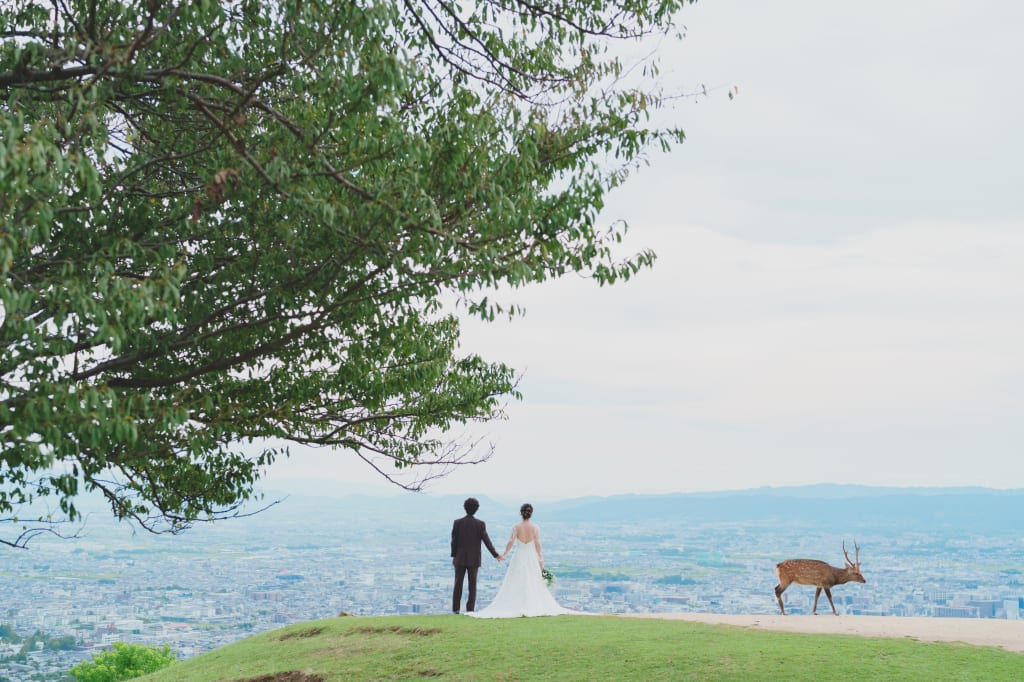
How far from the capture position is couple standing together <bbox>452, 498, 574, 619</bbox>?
1906cm

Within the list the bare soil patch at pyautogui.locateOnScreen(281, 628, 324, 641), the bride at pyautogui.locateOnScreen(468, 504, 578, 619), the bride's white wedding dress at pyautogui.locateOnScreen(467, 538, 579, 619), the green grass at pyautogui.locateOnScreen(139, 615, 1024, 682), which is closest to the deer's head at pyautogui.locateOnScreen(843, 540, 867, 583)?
the green grass at pyautogui.locateOnScreen(139, 615, 1024, 682)

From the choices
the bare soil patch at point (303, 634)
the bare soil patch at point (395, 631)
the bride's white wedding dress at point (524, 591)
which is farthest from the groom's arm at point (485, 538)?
the bare soil patch at point (303, 634)

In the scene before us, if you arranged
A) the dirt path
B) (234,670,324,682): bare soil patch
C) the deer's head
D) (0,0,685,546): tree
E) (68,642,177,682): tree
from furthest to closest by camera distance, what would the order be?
(68,642,177,682): tree, the deer's head, (234,670,324,682): bare soil patch, the dirt path, (0,0,685,546): tree

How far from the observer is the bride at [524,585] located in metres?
19.1

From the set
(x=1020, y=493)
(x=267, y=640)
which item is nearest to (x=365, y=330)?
(x=267, y=640)

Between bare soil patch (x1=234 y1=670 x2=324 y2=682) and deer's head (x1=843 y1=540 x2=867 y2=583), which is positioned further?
deer's head (x1=843 y1=540 x2=867 y2=583)

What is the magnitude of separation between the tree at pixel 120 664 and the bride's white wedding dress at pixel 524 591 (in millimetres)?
13079

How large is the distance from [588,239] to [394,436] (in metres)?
6.47

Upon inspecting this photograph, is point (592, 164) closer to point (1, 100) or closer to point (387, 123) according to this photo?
point (387, 123)

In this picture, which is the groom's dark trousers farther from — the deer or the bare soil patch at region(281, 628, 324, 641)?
the deer

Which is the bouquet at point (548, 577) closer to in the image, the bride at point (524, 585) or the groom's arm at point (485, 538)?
the bride at point (524, 585)

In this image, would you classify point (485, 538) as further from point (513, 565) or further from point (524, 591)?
point (524, 591)

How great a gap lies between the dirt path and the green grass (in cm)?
70

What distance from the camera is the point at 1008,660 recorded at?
13.9 metres
